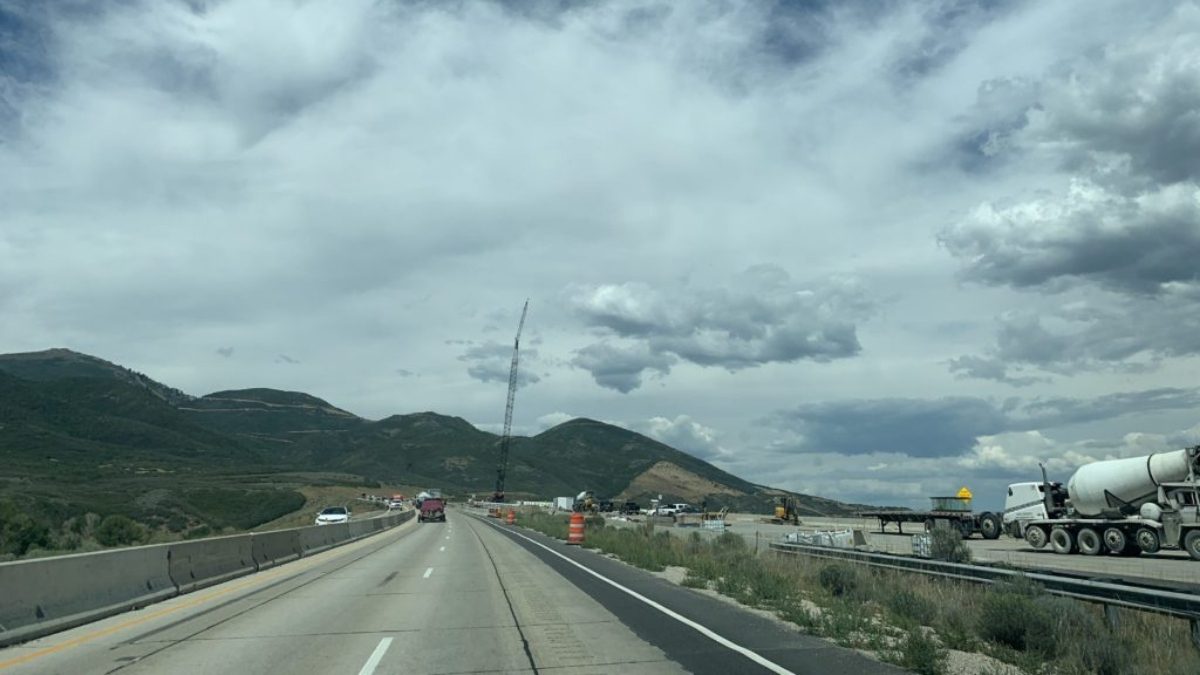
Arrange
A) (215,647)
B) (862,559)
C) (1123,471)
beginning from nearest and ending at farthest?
(215,647), (862,559), (1123,471)

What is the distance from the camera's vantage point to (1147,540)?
96.1 feet

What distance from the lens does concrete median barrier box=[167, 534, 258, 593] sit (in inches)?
732

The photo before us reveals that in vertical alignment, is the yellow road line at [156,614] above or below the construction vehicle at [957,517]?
below

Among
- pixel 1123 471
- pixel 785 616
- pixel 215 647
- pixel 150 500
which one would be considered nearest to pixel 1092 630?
pixel 785 616

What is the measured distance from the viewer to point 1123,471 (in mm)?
31312

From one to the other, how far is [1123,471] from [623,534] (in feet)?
61.4

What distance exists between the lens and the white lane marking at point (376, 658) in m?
10.0

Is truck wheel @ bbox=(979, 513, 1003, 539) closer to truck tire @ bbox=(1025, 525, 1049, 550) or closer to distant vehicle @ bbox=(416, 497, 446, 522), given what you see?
truck tire @ bbox=(1025, 525, 1049, 550)

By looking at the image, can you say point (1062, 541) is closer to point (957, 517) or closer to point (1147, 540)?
point (1147, 540)

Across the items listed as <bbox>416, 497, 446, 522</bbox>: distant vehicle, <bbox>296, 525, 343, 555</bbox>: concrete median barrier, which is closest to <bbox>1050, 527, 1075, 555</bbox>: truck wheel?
<bbox>296, 525, 343, 555</bbox>: concrete median barrier

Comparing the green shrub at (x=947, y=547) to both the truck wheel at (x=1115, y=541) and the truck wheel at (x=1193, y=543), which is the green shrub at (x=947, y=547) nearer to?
the truck wheel at (x=1193, y=543)

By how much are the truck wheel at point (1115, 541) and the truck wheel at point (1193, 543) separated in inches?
90.8

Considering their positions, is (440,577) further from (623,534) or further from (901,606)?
(623,534)

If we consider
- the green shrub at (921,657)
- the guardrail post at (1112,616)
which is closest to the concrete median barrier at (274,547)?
the green shrub at (921,657)
